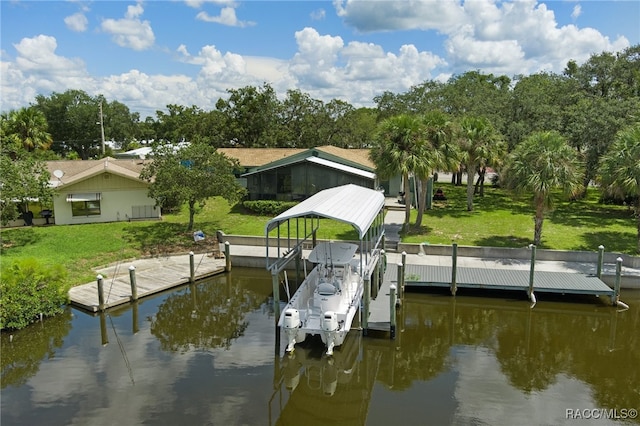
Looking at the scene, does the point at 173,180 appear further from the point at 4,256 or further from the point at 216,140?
the point at 216,140

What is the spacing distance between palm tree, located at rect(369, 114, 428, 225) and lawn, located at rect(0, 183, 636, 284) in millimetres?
3759

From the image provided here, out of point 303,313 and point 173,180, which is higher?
point 173,180

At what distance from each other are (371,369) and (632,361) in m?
7.41

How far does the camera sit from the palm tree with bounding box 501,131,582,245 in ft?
65.1

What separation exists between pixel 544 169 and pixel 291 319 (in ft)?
44.3

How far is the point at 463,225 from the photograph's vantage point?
86.5ft

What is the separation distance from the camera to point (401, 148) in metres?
23.0

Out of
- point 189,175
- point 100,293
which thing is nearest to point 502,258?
point 189,175

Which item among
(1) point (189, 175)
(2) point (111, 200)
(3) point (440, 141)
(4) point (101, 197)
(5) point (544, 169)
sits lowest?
(2) point (111, 200)

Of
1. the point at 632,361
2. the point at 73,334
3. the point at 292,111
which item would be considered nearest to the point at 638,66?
the point at 292,111

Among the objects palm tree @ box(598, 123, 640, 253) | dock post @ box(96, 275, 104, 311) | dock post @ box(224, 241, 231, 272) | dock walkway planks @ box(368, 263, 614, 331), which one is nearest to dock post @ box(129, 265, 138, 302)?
dock post @ box(96, 275, 104, 311)

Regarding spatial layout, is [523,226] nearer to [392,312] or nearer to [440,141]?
[440,141]

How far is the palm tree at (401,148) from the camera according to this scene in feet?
73.2

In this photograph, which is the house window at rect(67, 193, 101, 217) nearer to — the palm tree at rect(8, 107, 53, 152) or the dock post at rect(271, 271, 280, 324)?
the palm tree at rect(8, 107, 53, 152)
